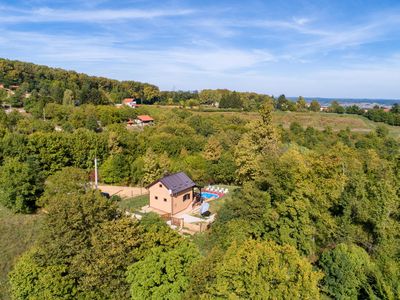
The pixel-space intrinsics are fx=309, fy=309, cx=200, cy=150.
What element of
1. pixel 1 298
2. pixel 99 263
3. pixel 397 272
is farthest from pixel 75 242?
pixel 397 272

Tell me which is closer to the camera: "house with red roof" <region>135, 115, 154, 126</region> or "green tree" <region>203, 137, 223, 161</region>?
"green tree" <region>203, 137, 223, 161</region>

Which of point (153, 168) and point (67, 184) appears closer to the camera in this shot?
point (67, 184)

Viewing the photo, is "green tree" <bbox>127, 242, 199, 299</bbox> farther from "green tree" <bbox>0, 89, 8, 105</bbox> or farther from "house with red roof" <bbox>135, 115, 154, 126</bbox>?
"green tree" <bbox>0, 89, 8, 105</bbox>

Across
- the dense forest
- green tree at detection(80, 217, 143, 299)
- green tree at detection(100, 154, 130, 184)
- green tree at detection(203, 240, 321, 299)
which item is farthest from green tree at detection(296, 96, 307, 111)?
green tree at detection(203, 240, 321, 299)

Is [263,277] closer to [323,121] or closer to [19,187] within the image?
[19,187]

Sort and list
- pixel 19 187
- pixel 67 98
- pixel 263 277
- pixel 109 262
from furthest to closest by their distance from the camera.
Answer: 1. pixel 67 98
2. pixel 19 187
3. pixel 109 262
4. pixel 263 277

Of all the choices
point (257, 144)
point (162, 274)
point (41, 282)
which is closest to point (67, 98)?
point (257, 144)
